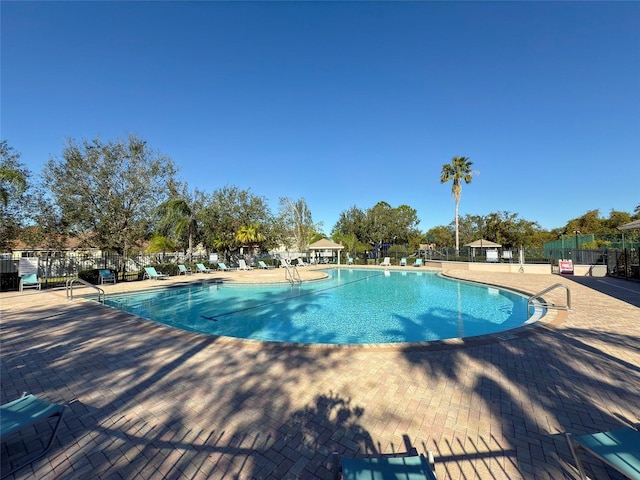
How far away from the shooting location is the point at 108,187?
16.3 m

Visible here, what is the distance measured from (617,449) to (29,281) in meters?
18.0

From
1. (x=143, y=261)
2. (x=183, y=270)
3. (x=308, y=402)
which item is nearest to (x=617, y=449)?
(x=308, y=402)

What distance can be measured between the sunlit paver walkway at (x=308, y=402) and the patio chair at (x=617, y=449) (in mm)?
381

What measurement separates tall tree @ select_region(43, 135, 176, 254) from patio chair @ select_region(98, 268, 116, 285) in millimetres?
2814

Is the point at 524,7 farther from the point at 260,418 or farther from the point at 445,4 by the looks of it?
the point at 260,418

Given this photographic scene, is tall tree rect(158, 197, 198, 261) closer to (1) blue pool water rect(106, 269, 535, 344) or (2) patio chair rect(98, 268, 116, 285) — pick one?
(2) patio chair rect(98, 268, 116, 285)

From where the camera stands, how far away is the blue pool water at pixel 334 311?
7504 mm

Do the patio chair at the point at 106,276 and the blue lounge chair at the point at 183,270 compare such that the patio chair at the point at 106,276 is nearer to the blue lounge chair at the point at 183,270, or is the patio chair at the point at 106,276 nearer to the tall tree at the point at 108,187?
the tall tree at the point at 108,187

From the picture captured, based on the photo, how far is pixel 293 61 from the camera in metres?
15.8

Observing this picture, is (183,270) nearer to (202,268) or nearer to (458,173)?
(202,268)

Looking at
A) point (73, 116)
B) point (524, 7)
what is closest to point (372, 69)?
point (524, 7)

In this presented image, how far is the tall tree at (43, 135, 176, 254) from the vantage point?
15609 mm

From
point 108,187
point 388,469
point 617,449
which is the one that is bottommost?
point 388,469

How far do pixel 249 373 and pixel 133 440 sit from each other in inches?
62.4
